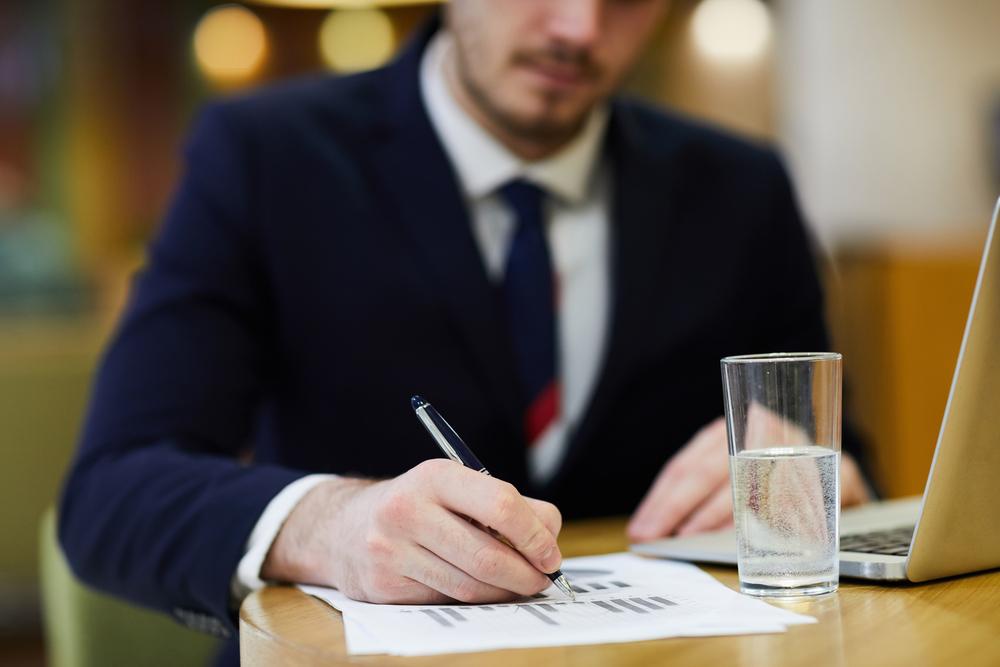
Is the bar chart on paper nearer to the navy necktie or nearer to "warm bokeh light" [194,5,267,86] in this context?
the navy necktie

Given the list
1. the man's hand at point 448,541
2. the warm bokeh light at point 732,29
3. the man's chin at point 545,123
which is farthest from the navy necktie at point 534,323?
the warm bokeh light at point 732,29

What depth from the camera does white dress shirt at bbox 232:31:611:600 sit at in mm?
1494

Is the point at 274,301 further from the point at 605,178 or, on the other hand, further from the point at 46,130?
the point at 46,130

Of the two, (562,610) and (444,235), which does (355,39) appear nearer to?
(444,235)

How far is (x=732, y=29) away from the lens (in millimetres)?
5387

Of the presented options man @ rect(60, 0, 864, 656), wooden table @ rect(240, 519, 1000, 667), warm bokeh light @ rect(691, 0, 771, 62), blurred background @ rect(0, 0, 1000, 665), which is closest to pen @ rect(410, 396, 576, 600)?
wooden table @ rect(240, 519, 1000, 667)

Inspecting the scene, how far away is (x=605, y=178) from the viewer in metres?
1.63

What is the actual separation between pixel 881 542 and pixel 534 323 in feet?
2.11

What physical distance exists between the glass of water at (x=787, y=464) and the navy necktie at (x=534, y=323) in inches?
27.5

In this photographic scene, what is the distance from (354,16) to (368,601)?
8.29 m

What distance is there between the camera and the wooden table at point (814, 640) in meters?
0.63

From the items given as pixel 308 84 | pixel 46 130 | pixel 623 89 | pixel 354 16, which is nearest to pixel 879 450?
pixel 623 89

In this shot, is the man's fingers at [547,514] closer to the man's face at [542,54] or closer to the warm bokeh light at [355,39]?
the man's face at [542,54]

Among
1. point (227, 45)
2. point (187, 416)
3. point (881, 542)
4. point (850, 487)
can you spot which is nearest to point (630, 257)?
point (850, 487)
